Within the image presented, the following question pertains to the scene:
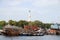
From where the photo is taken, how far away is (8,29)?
63.1m

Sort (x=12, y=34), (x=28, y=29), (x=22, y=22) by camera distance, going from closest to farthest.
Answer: (x=12, y=34) → (x=28, y=29) → (x=22, y=22)

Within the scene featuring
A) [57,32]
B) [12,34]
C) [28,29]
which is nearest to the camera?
[12,34]

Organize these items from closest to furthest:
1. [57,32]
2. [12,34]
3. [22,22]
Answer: [12,34] → [22,22] → [57,32]

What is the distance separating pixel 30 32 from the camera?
2482 inches

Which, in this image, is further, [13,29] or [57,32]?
[57,32]

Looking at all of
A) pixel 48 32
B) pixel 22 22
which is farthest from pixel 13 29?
pixel 48 32

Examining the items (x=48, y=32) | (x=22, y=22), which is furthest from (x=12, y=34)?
(x=48, y=32)

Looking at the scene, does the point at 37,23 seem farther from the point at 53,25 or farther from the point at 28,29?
the point at 28,29

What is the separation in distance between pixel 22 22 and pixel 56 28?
49.5ft

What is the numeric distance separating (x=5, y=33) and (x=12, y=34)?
3625 millimetres

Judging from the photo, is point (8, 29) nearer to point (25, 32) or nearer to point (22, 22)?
point (25, 32)

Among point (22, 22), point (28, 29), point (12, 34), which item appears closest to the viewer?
point (12, 34)

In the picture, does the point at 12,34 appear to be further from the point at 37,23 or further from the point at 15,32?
the point at 37,23

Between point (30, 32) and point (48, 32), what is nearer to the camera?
point (30, 32)
